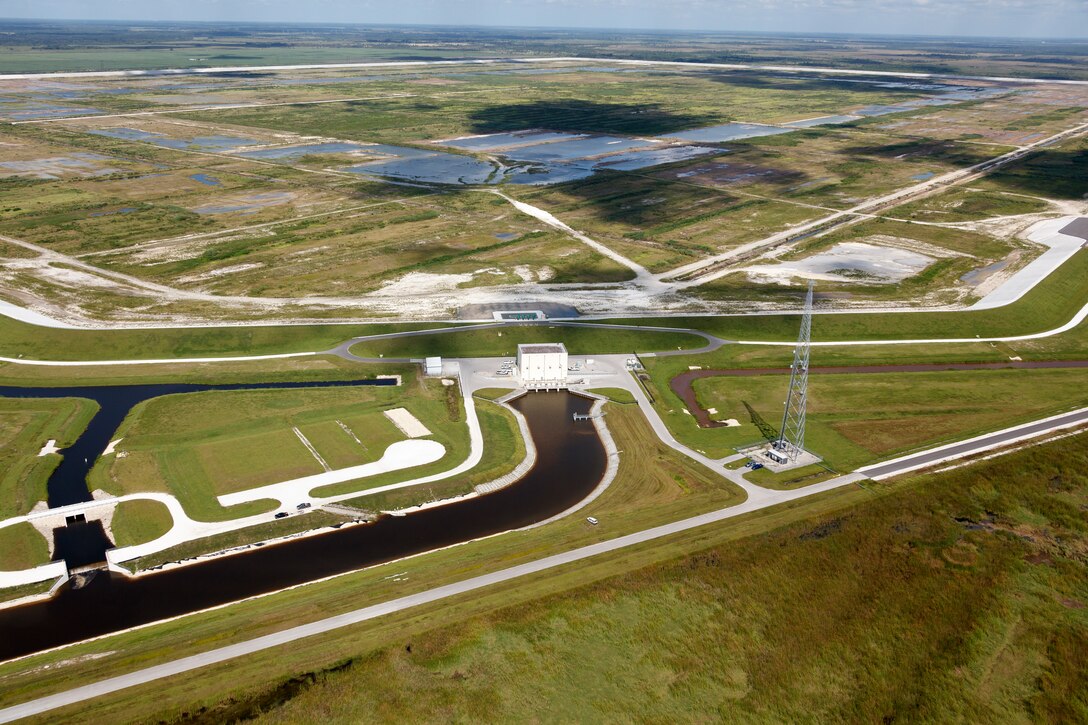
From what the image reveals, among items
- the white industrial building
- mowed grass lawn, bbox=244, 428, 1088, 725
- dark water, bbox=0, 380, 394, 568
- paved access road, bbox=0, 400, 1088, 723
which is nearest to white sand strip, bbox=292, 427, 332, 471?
dark water, bbox=0, 380, 394, 568

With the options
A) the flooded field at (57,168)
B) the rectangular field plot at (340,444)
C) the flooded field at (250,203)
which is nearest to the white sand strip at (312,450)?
the rectangular field plot at (340,444)

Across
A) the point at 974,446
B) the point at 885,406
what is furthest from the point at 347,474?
the point at 974,446

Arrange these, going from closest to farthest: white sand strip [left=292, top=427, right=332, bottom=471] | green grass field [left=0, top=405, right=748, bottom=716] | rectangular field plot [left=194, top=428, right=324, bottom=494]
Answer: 1. green grass field [left=0, top=405, right=748, bottom=716]
2. rectangular field plot [left=194, top=428, right=324, bottom=494]
3. white sand strip [left=292, top=427, right=332, bottom=471]

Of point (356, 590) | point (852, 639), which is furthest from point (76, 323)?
point (852, 639)

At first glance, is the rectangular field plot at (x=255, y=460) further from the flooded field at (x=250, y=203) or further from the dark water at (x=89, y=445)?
the flooded field at (x=250, y=203)

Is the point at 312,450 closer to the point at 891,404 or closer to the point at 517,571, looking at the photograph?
the point at 517,571

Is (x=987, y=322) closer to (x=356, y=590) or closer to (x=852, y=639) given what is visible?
(x=852, y=639)

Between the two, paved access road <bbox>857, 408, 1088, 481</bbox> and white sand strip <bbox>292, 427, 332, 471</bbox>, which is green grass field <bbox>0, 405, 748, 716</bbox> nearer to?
white sand strip <bbox>292, 427, 332, 471</bbox>
